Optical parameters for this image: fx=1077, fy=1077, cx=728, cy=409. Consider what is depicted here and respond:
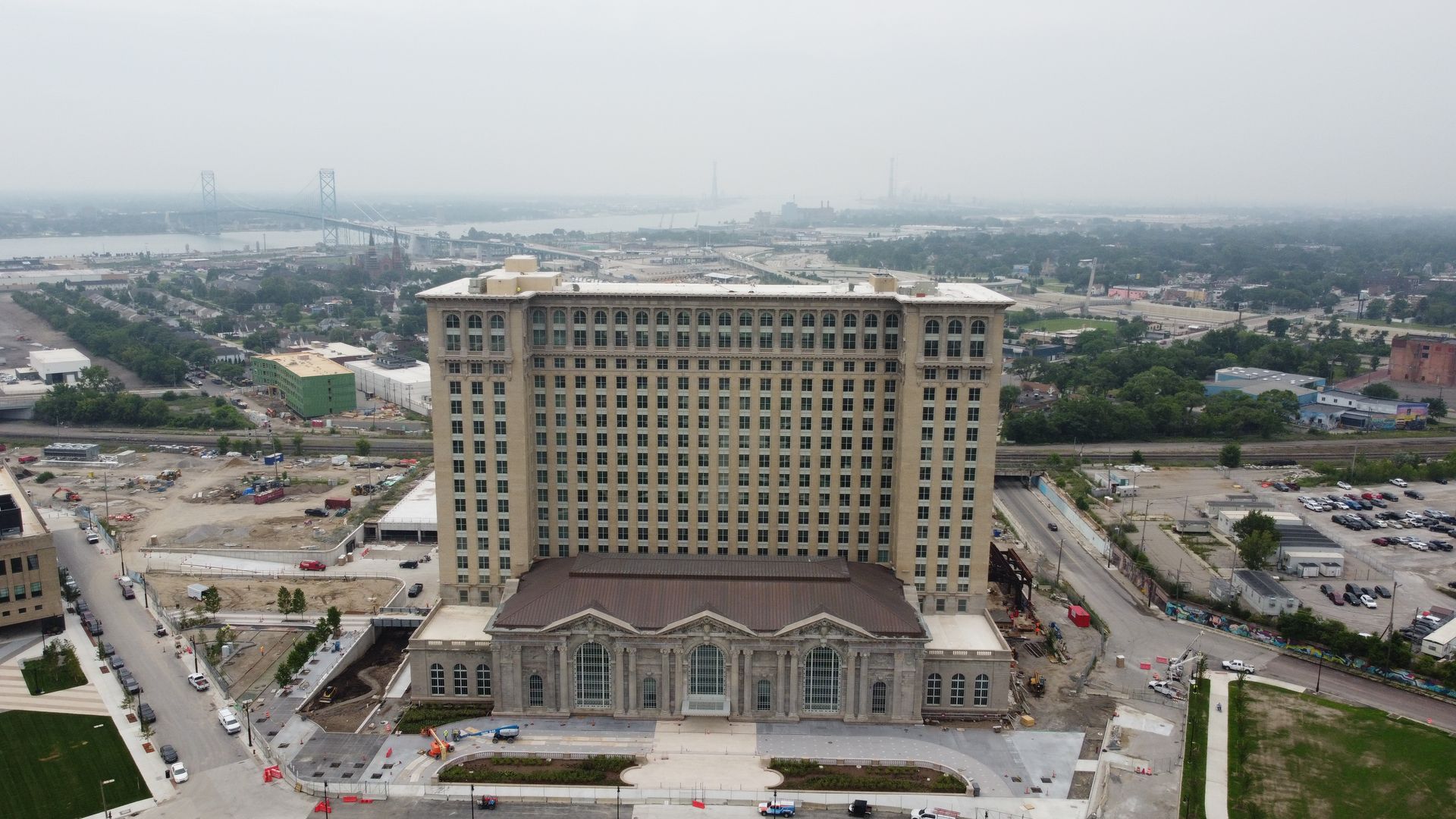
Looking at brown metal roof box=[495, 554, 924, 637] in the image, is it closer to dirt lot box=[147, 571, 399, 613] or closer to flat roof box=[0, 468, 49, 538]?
dirt lot box=[147, 571, 399, 613]

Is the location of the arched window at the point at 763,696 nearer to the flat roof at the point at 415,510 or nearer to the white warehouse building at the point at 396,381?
the flat roof at the point at 415,510

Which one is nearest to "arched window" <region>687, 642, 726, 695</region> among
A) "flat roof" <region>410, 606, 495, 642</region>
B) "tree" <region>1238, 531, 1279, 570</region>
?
"flat roof" <region>410, 606, 495, 642</region>

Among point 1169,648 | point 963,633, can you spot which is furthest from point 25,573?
point 1169,648

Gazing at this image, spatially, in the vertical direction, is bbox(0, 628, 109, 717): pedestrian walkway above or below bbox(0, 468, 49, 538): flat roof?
below

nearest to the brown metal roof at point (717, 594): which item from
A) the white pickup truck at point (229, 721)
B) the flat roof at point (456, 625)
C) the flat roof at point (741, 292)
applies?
the flat roof at point (456, 625)

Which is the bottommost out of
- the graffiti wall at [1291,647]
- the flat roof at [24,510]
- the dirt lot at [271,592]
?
the dirt lot at [271,592]

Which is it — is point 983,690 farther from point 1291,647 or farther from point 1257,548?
point 1257,548

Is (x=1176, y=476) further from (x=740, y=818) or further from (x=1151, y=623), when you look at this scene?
(x=740, y=818)
